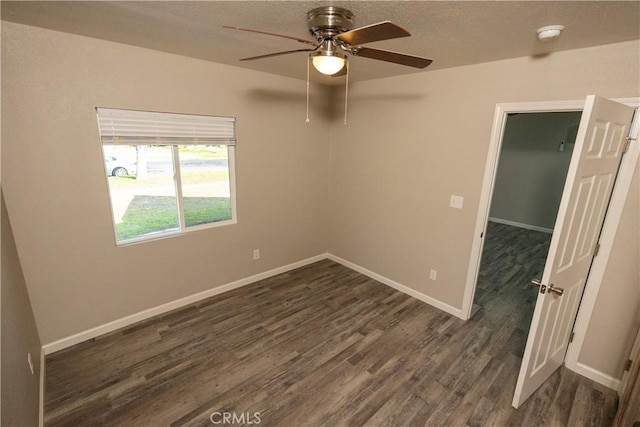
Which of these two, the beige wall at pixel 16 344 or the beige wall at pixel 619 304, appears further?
the beige wall at pixel 619 304

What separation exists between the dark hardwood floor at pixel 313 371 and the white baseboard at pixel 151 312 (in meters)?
0.07

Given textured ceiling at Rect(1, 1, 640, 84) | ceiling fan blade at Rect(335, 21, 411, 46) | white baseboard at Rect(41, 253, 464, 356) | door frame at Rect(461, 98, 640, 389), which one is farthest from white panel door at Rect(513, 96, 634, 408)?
ceiling fan blade at Rect(335, 21, 411, 46)

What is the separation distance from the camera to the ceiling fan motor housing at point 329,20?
5.02ft

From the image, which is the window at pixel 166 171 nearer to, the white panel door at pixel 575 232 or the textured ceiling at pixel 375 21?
the textured ceiling at pixel 375 21

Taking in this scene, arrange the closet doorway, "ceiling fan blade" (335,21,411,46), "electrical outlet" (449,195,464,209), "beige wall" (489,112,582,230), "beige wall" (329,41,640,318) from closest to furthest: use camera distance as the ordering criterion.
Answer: "ceiling fan blade" (335,21,411,46), "beige wall" (329,41,640,318), "electrical outlet" (449,195,464,209), the closet doorway, "beige wall" (489,112,582,230)

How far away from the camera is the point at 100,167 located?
7.70 feet

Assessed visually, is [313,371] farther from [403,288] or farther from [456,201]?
[456,201]

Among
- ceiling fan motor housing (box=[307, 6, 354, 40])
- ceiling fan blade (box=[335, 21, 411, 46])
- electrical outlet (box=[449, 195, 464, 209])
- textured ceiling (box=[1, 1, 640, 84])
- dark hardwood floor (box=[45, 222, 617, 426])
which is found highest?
textured ceiling (box=[1, 1, 640, 84])

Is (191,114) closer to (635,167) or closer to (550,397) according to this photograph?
(635,167)

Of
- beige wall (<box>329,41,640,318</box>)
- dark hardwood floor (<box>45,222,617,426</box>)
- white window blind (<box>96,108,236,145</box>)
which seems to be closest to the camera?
dark hardwood floor (<box>45,222,617,426</box>)

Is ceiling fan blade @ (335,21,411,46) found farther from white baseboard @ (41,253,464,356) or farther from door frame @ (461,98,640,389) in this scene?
white baseboard @ (41,253,464,356)

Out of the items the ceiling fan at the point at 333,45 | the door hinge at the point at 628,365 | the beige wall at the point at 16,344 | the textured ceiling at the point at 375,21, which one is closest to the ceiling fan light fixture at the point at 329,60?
the ceiling fan at the point at 333,45

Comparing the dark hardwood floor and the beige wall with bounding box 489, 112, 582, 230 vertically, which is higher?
the beige wall with bounding box 489, 112, 582, 230

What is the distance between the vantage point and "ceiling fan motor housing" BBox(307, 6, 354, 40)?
5.02ft
